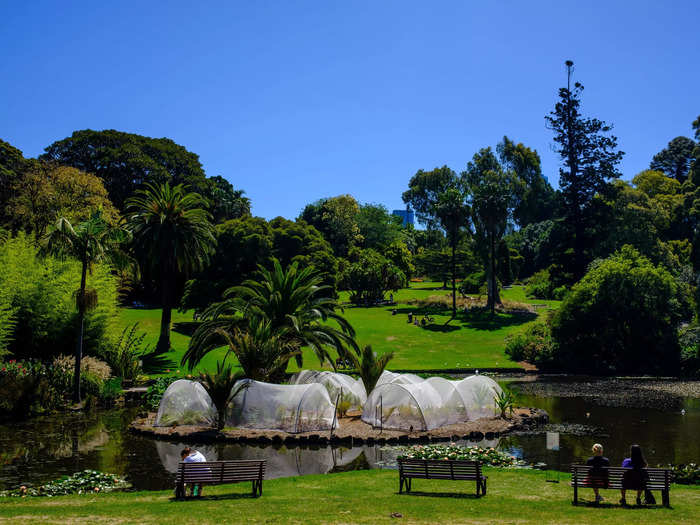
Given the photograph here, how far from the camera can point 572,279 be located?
249ft

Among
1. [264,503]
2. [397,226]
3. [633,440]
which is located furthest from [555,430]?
[397,226]

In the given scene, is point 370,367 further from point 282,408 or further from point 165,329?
point 165,329

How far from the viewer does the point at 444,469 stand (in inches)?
627

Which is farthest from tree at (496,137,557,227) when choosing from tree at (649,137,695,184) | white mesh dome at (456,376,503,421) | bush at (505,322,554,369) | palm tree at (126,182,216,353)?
white mesh dome at (456,376,503,421)

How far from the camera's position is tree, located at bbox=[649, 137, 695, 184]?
12169 cm

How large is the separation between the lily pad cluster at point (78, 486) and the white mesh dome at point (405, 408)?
→ 12.4 m

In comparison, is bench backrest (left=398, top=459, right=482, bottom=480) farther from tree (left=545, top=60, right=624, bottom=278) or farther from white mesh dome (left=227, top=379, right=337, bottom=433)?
tree (left=545, top=60, right=624, bottom=278)

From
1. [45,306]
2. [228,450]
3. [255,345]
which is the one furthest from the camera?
→ [45,306]

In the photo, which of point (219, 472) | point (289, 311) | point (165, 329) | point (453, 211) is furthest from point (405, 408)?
point (453, 211)

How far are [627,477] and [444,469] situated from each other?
4.41m

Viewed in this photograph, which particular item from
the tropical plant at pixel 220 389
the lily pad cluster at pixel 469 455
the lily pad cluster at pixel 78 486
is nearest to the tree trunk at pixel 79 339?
the tropical plant at pixel 220 389

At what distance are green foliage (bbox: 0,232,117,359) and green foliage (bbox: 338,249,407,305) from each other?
42174 millimetres

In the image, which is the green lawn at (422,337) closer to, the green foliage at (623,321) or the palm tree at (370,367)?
the green foliage at (623,321)

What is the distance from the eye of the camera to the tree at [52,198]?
54.0 meters
